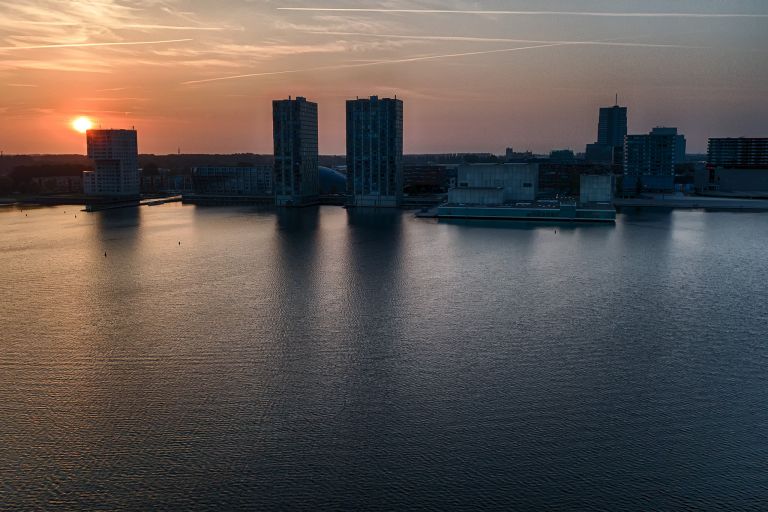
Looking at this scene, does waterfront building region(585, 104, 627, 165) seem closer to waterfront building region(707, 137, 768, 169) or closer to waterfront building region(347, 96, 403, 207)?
waterfront building region(707, 137, 768, 169)

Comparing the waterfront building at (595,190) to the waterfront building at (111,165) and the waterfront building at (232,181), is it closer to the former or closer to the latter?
the waterfront building at (232,181)

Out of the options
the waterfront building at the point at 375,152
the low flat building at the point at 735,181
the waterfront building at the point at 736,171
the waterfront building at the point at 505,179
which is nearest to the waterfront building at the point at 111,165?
the waterfront building at the point at 375,152

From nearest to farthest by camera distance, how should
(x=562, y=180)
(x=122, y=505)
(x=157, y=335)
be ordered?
(x=122, y=505) < (x=157, y=335) < (x=562, y=180)

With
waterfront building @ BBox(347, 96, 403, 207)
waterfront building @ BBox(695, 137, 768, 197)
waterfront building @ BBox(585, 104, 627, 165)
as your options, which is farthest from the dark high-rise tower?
waterfront building @ BBox(347, 96, 403, 207)

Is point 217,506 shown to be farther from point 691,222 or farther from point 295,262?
point 691,222

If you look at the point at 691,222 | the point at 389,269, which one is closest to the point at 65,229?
the point at 389,269

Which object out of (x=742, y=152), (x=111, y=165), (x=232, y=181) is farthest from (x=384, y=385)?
(x=742, y=152)
